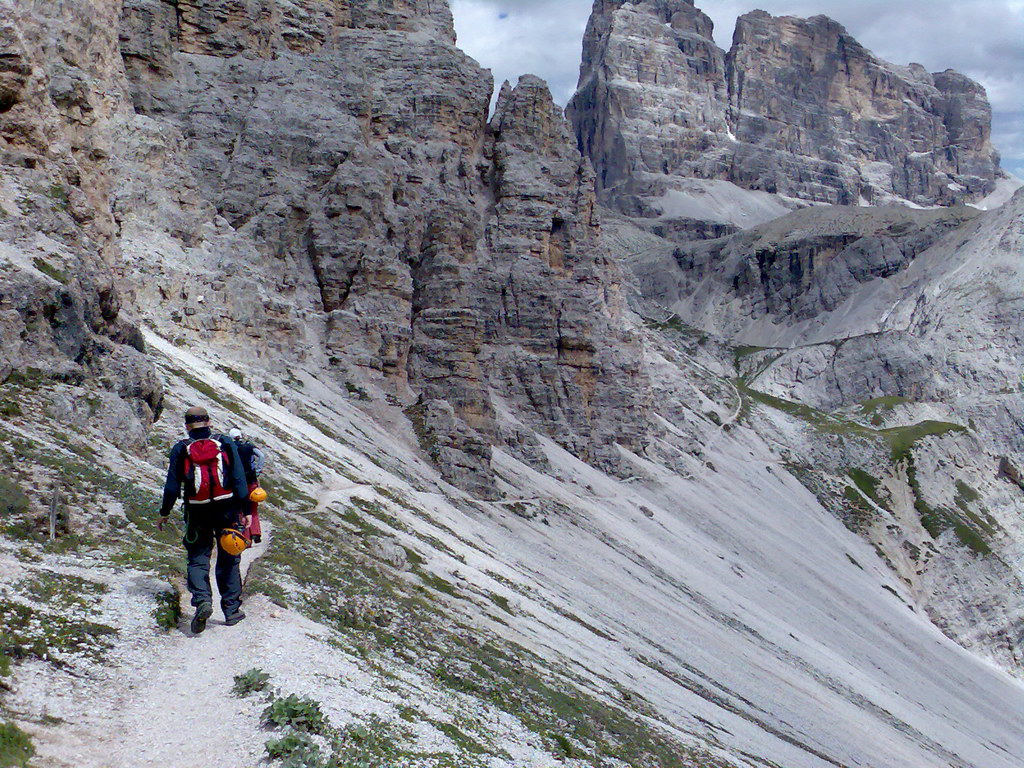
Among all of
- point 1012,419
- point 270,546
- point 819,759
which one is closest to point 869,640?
point 819,759

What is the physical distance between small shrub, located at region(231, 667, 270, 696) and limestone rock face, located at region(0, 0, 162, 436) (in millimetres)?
11522

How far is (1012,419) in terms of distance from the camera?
158m

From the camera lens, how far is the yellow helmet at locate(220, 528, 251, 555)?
1264 cm

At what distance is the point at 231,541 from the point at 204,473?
1066mm

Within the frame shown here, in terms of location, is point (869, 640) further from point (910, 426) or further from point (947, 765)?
point (910, 426)

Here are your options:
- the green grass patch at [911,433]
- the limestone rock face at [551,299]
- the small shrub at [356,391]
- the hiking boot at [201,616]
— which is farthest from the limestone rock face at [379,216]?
the green grass patch at [911,433]

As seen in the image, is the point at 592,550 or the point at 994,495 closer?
the point at 592,550

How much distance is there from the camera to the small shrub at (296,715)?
398 inches

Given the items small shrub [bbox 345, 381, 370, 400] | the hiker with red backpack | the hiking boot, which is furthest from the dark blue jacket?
small shrub [bbox 345, 381, 370, 400]

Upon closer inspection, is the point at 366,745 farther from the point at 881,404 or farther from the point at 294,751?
the point at 881,404

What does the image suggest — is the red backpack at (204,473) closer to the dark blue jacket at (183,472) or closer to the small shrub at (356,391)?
the dark blue jacket at (183,472)

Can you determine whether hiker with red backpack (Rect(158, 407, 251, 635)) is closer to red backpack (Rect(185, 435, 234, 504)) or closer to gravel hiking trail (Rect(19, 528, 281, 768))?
red backpack (Rect(185, 435, 234, 504))

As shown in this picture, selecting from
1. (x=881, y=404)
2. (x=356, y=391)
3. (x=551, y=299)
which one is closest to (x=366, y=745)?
(x=356, y=391)

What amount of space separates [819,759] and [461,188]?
68.6m
